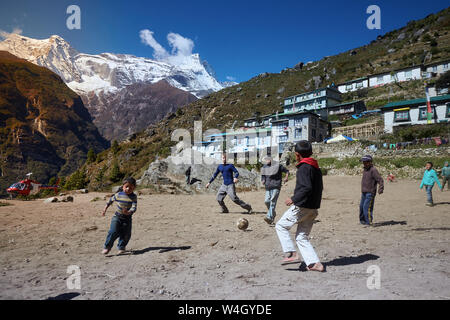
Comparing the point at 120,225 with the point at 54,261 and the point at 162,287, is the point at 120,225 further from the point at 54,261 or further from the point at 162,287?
the point at 162,287

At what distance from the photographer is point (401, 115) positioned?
42.7 meters

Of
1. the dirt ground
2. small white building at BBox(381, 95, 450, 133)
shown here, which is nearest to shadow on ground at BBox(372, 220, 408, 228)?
the dirt ground

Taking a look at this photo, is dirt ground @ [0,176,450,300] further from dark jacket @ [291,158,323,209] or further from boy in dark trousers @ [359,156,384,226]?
dark jacket @ [291,158,323,209]

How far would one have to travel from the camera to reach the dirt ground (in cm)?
342

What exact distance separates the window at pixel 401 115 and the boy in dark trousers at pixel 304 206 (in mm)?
47101

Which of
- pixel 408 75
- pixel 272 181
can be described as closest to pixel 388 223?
pixel 272 181

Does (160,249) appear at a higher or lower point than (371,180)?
lower

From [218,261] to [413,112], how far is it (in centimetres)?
4901

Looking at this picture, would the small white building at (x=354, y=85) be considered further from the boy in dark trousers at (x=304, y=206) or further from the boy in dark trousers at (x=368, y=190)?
the boy in dark trousers at (x=304, y=206)

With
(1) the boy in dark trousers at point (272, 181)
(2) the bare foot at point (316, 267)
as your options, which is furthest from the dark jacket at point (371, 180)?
(2) the bare foot at point (316, 267)

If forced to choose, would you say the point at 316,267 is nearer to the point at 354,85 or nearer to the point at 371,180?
the point at 371,180
